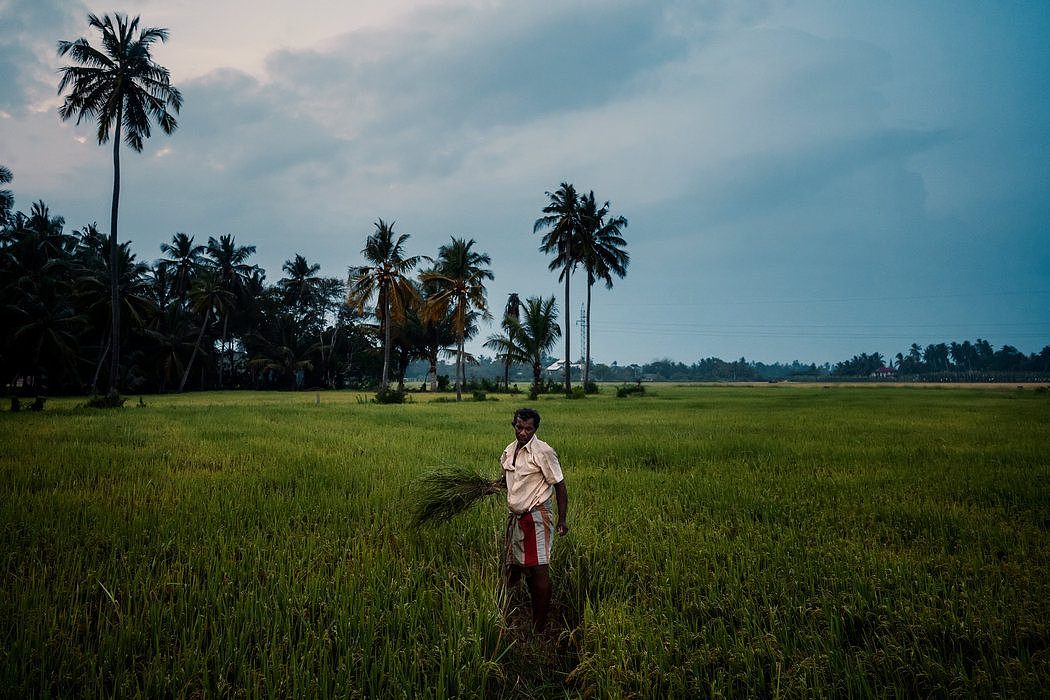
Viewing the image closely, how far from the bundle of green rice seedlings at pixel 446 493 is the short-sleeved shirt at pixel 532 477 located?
70 centimetres

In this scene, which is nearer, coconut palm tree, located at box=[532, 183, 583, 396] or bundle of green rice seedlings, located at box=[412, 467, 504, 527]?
bundle of green rice seedlings, located at box=[412, 467, 504, 527]

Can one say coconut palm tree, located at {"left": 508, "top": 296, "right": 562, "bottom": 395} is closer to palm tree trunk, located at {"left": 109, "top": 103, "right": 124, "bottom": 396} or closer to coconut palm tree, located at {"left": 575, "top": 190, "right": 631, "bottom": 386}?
coconut palm tree, located at {"left": 575, "top": 190, "right": 631, "bottom": 386}

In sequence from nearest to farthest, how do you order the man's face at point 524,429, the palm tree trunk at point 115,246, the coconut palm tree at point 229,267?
the man's face at point 524,429 → the palm tree trunk at point 115,246 → the coconut palm tree at point 229,267

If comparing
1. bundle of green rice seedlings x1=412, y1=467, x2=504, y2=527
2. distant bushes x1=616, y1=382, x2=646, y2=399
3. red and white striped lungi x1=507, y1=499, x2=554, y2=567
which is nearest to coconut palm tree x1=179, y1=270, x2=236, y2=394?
distant bushes x1=616, y1=382, x2=646, y2=399

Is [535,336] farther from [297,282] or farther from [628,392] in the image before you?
[297,282]

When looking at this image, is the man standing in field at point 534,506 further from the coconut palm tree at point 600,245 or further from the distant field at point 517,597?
the coconut palm tree at point 600,245

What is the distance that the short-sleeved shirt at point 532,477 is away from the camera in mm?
3125

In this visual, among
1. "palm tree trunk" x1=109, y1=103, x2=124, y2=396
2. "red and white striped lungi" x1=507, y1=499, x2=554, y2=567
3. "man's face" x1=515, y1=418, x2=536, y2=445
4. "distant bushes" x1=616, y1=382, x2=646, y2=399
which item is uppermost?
"palm tree trunk" x1=109, y1=103, x2=124, y2=396

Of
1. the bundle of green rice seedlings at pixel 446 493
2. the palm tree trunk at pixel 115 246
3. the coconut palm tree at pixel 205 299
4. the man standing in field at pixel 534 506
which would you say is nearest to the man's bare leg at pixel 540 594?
the man standing in field at pixel 534 506

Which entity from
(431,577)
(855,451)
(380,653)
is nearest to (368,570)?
(431,577)

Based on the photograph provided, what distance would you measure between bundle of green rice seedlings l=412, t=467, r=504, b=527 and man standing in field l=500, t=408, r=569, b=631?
694 mm

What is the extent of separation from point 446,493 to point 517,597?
3.16 feet

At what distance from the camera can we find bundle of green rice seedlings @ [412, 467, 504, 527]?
13.3 feet

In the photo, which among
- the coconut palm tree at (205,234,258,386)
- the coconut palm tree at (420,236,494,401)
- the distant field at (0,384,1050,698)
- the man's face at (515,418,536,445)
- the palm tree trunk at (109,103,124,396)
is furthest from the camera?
the coconut palm tree at (205,234,258,386)
